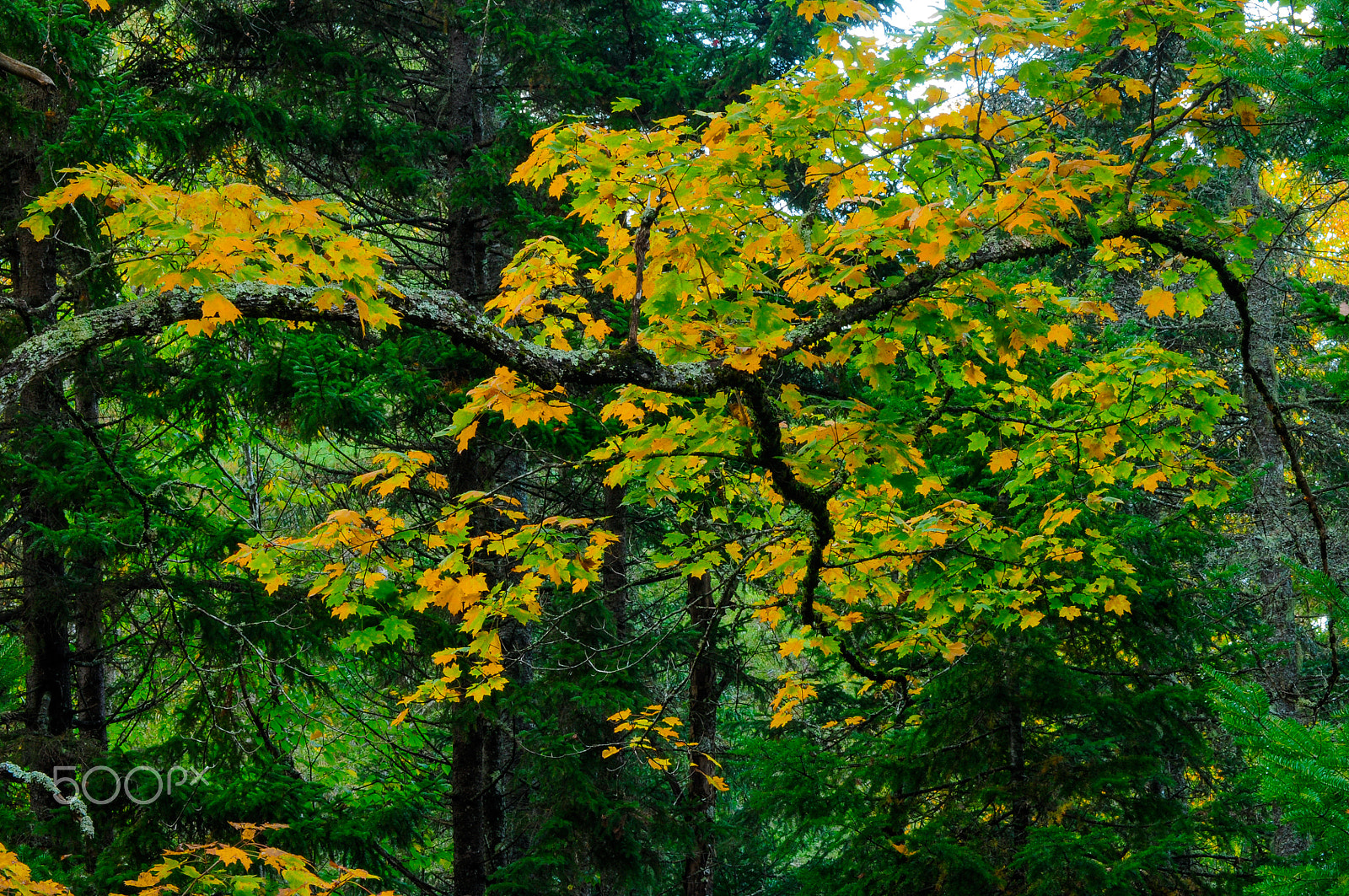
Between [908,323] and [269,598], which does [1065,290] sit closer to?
[908,323]

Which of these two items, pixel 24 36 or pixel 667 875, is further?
pixel 667 875

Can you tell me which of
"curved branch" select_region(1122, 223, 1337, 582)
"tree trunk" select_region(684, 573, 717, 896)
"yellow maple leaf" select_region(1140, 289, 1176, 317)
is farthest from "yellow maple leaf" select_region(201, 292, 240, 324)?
"tree trunk" select_region(684, 573, 717, 896)

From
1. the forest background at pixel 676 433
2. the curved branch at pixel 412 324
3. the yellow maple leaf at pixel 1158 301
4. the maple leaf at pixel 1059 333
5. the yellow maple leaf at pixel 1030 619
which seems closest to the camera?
the curved branch at pixel 412 324

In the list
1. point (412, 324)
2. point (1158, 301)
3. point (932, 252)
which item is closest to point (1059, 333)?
point (1158, 301)

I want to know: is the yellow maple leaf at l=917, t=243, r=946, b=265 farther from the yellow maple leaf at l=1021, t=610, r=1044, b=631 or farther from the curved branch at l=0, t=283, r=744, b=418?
the yellow maple leaf at l=1021, t=610, r=1044, b=631

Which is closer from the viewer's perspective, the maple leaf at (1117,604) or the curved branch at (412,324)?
the curved branch at (412,324)

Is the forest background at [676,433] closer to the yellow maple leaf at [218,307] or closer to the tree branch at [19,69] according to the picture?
the yellow maple leaf at [218,307]

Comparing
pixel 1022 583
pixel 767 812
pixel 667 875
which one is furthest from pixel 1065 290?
pixel 667 875

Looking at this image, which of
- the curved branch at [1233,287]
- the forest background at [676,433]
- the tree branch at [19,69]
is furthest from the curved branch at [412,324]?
the curved branch at [1233,287]

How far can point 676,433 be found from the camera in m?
4.92

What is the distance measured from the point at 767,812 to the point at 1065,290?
8361 mm

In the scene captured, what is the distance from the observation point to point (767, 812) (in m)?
7.35

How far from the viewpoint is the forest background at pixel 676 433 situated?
159 inches

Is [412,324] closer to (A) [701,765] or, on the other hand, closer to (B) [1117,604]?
(B) [1117,604]
